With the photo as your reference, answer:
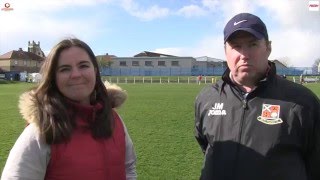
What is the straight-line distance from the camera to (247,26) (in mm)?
2955

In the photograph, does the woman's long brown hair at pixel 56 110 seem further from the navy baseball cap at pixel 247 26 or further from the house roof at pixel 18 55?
the house roof at pixel 18 55

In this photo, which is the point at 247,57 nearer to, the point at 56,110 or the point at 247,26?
the point at 247,26

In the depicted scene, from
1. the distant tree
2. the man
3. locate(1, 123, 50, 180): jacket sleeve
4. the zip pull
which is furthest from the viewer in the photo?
the distant tree

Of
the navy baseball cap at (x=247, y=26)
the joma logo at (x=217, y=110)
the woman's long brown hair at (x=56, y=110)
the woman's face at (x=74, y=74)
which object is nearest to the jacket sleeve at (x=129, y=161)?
the woman's long brown hair at (x=56, y=110)

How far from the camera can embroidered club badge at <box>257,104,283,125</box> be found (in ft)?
9.48

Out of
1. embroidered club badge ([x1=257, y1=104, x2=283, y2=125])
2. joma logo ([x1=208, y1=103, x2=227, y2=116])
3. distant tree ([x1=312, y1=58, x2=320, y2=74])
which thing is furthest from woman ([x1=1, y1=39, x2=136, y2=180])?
distant tree ([x1=312, y1=58, x2=320, y2=74])

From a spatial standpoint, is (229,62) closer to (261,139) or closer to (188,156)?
(261,139)

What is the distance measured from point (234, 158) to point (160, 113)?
12900mm

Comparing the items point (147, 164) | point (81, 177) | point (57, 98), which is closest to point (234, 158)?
point (81, 177)

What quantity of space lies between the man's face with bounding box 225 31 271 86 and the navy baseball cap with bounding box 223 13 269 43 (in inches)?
1.1

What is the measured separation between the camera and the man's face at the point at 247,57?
296 centimetres

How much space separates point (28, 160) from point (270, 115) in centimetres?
157

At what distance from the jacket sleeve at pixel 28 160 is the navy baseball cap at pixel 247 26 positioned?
4.83 feet

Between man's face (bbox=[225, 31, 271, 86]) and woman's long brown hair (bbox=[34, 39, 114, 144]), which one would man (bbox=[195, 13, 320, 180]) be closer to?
man's face (bbox=[225, 31, 271, 86])
